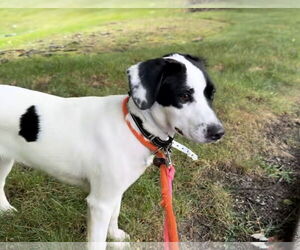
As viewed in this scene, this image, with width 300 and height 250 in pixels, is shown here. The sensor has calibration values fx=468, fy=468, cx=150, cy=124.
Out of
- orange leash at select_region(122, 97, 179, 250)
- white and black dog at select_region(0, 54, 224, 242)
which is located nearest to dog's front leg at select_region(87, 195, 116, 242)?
white and black dog at select_region(0, 54, 224, 242)

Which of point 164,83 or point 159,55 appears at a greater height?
point 164,83

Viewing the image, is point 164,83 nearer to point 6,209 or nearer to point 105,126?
point 105,126

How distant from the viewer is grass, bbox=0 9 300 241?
63.9 inches

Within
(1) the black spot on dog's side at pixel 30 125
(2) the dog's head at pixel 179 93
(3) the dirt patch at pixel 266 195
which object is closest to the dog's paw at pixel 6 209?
(1) the black spot on dog's side at pixel 30 125

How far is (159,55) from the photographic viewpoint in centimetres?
231

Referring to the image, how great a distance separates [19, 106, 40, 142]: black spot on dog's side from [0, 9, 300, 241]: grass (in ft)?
1.25

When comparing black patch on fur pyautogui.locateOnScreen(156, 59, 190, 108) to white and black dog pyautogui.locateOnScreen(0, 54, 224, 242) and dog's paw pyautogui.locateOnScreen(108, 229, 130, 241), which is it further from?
dog's paw pyautogui.locateOnScreen(108, 229, 130, 241)

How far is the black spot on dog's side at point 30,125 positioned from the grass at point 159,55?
381 mm

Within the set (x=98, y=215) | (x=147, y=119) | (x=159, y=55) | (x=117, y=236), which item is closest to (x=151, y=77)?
(x=147, y=119)


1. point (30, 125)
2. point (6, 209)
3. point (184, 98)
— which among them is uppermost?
point (184, 98)

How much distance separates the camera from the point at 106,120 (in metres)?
1.27

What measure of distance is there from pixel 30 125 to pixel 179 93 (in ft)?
→ 1.47

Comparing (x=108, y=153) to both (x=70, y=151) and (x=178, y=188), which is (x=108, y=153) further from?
(x=178, y=188)

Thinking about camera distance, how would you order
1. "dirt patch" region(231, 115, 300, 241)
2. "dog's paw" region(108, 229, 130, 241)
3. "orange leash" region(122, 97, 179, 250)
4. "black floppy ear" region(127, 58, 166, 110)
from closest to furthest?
"black floppy ear" region(127, 58, 166, 110), "orange leash" region(122, 97, 179, 250), "dog's paw" region(108, 229, 130, 241), "dirt patch" region(231, 115, 300, 241)
